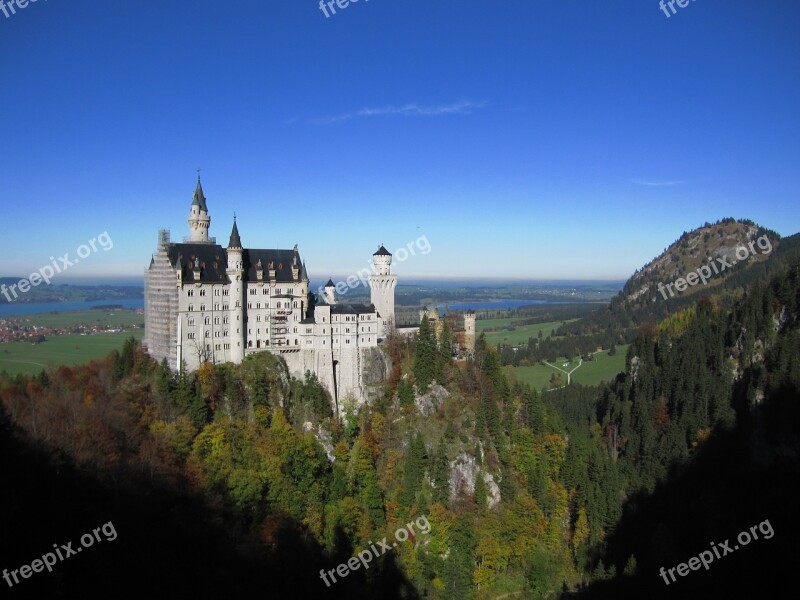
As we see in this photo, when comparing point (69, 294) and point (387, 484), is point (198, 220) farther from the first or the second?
point (69, 294)

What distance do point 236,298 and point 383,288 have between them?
52.4 ft

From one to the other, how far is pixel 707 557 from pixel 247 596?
135 feet

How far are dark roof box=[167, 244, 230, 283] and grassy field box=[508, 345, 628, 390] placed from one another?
66.5m

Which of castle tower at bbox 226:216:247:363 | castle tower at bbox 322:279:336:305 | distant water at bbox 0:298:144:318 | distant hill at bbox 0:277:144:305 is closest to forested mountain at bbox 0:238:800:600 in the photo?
castle tower at bbox 226:216:247:363

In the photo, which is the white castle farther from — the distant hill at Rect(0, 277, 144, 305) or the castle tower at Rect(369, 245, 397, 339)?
the distant hill at Rect(0, 277, 144, 305)

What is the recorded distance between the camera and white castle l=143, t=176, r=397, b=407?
60688 mm

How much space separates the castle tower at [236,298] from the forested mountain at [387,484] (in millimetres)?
1837

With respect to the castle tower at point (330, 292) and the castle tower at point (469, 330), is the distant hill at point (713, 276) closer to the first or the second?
the castle tower at point (469, 330)

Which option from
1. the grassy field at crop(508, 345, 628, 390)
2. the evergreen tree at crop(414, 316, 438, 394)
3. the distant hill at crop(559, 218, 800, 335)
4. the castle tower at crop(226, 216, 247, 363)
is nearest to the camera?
the castle tower at crop(226, 216, 247, 363)

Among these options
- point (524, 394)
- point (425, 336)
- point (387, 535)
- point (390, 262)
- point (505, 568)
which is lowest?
point (505, 568)

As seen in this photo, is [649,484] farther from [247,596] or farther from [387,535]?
[247,596]

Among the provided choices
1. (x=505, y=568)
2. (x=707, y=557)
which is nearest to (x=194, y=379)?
(x=505, y=568)

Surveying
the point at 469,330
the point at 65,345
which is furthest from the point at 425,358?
the point at 65,345

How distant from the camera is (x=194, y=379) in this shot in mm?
58625
